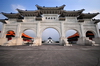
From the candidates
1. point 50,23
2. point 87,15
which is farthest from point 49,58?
point 87,15

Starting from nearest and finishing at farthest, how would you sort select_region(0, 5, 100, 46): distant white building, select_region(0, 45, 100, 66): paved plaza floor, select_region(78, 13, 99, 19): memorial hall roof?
select_region(0, 45, 100, 66): paved plaza floor → select_region(0, 5, 100, 46): distant white building → select_region(78, 13, 99, 19): memorial hall roof

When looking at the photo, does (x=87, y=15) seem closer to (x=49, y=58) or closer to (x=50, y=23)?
(x=50, y=23)

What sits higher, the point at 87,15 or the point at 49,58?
the point at 87,15

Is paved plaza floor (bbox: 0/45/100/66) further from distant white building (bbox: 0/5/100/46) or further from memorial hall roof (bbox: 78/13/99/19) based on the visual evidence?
memorial hall roof (bbox: 78/13/99/19)

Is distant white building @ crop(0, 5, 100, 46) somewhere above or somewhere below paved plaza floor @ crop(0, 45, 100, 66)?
above

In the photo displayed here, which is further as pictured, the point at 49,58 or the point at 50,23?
the point at 50,23

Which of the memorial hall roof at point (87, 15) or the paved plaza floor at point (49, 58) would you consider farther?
the memorial hall roof at point (87, 15)

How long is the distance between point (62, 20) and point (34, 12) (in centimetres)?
908

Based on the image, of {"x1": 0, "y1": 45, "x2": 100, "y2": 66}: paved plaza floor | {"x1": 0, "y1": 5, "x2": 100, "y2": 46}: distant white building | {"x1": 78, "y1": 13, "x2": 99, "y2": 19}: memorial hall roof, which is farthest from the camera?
{"x1": 78, "y1": 13, "x2": 99, "y2": 19}: memorial hall roof

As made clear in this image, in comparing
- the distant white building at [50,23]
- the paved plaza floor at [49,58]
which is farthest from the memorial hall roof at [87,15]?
the paved plaza floor at [49,58]

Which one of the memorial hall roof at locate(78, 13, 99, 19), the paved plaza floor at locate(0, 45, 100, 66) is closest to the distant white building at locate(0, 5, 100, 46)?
the memorial hall roof at locate(78, 13, 99, 19)

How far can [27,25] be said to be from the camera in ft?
43.9

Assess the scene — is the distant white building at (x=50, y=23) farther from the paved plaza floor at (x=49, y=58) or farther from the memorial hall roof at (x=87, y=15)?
the paved plaza floor at (x=49, y=58)

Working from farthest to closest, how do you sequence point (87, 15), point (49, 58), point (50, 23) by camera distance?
point (87, 15) → point (50, 23) → point (49, 58)
